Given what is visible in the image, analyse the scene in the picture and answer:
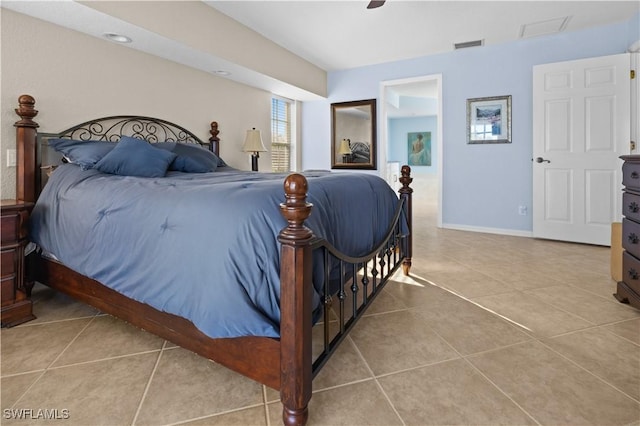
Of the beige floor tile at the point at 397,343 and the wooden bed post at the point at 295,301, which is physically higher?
the wooden bed post at the point at 295,301

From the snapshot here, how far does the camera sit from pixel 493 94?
4508 millimetres

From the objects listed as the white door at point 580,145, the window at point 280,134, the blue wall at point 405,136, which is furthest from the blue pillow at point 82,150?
the blue wall at point 405,136

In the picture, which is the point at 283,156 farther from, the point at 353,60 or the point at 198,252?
the point at 198,252

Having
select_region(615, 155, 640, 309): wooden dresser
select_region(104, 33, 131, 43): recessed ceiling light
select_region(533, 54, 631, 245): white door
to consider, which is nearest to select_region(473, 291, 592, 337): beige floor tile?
select_region(615, 155, 640, 309): wooden dresser

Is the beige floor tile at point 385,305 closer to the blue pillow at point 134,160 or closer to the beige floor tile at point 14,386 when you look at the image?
the beige floor tile at point 14,386

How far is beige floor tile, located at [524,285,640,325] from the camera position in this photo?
2004mm

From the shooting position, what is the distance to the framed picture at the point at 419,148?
11016 millimetres

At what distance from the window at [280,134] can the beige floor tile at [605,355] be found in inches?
167

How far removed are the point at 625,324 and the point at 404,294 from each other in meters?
1.22

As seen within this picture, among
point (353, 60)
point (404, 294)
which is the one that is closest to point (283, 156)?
point (353, 60)

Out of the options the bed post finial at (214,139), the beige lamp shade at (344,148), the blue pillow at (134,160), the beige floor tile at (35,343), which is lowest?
the beige floor tile at (35,343)

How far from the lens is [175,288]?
1364 mm

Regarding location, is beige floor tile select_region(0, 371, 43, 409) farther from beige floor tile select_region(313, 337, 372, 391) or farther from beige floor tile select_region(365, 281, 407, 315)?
beige floor tile select_region(365, 281, 407, 315)

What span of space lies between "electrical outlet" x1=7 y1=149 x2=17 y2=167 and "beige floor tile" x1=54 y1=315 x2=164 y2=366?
4.65 ft
